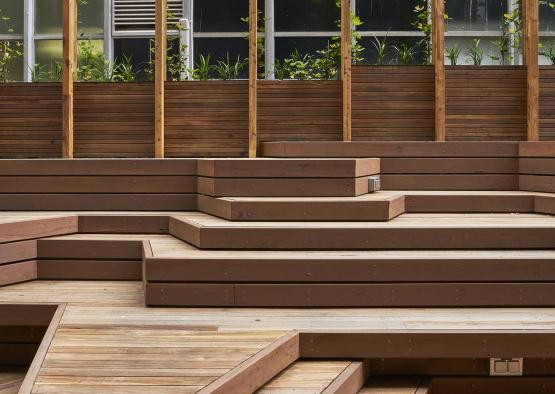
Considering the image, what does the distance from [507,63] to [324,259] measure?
154 inches

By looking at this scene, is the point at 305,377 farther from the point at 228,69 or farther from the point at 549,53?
the point at 549,53

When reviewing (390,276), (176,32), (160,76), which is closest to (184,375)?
(390,276)

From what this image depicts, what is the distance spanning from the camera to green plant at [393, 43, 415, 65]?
23.0ft

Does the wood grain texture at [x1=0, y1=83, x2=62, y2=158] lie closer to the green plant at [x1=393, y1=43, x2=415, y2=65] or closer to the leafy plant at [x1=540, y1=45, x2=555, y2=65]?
the green plant at [x1=393, y1=43, x2=415, y2=65]

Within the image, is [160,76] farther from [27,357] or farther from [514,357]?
[514,357]

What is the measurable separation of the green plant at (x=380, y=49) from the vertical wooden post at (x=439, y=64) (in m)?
0.49

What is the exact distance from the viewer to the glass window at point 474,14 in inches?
293

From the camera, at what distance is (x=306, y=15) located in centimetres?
792

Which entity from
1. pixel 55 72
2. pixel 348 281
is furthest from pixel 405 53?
pixel 348 281

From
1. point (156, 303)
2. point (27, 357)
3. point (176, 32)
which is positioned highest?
point (176, 32)

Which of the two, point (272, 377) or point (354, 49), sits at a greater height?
point (354, 49)

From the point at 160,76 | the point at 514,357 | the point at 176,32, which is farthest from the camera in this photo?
the point at 176,32

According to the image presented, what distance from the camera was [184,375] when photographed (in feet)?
9.19

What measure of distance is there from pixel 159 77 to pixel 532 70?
10.9 ft
